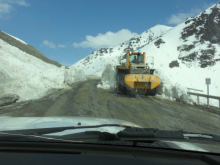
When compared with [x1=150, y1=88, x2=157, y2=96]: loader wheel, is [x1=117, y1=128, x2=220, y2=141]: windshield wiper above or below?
below

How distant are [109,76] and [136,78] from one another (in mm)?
7081

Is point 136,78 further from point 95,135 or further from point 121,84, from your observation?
point 95,135

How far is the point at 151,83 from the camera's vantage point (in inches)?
493

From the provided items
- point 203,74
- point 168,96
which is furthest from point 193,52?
point 168,96

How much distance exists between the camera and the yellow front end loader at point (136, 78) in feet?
40.8

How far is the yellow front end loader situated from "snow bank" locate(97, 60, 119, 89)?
2702mm

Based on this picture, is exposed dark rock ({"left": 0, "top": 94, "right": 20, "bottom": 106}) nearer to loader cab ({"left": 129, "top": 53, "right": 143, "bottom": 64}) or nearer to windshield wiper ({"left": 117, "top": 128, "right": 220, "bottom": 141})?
loader cab ({"left": 129, "top": 53, "right": 143, "bottom": 64})

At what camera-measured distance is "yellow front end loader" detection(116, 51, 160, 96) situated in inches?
490

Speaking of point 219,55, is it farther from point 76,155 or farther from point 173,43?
point 76,155

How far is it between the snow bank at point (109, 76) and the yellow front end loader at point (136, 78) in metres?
2.70

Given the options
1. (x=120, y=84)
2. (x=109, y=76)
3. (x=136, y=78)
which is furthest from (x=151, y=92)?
(x=109, y=76)

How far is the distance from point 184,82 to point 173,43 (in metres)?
19.9

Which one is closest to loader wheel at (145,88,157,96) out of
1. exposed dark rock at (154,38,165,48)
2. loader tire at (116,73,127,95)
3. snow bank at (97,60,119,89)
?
loader tire at (116,73,127,95)

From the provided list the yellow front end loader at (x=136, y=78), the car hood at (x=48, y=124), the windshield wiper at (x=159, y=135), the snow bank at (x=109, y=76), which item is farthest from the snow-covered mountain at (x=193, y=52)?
the windshield wiper at (x=159, y=135)
